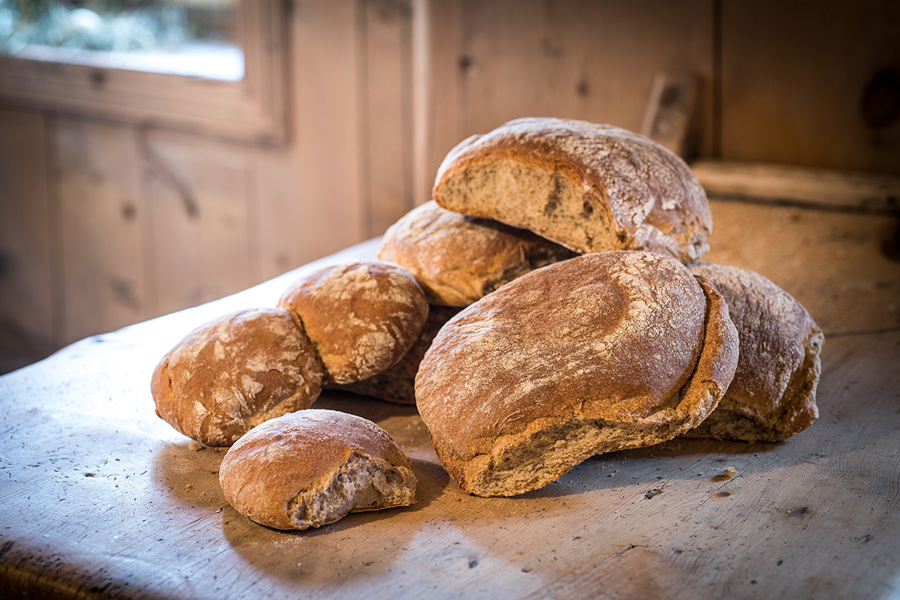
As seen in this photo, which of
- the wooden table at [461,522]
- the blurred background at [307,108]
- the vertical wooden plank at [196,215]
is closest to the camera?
the wooden table at [461,522]

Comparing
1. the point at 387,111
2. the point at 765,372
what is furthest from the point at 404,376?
the point at 387,111

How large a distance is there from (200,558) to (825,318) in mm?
1230

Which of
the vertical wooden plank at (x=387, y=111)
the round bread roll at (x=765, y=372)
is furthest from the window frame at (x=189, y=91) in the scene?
the round bread roll at (x=765, y=372)

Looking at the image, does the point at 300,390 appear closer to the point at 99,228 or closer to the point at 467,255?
the point at 467,255

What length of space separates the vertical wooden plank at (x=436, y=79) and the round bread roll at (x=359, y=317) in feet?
4.08

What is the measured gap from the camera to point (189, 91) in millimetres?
2984

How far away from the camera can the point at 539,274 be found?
121 centimetres

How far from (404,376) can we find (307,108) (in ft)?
5.39

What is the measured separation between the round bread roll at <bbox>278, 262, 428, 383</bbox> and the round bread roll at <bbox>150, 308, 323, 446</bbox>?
3cm

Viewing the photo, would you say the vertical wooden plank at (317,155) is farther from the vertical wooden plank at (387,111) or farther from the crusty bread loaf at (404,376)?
the crusty bread loaf at (404,376)

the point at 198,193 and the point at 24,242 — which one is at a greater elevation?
the point at 198,193

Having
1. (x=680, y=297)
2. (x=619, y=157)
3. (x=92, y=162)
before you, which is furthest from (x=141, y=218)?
(x=680, y=297)

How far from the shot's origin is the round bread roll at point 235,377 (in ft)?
3.95

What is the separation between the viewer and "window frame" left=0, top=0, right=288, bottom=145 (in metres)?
2.77
